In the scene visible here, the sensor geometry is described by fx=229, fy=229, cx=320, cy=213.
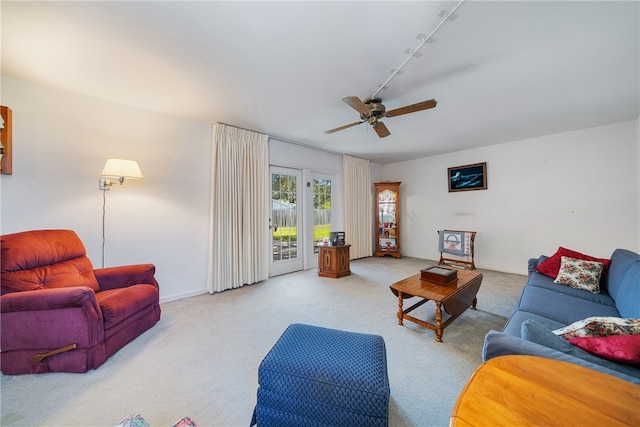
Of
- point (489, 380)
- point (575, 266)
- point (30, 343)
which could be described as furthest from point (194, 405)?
point (575, 266)

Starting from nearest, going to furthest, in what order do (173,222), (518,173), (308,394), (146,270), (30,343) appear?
(308,394)
(30,343)
(146,270)
(173,222)
(518,173)

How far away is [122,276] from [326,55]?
2.85 meters

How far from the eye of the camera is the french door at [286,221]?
13.7ft

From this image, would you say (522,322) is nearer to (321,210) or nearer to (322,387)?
(322,387)

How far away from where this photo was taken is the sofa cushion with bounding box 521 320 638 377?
0.92 metres

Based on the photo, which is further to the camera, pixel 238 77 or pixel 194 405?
pixel 238 77

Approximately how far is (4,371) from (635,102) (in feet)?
21.5

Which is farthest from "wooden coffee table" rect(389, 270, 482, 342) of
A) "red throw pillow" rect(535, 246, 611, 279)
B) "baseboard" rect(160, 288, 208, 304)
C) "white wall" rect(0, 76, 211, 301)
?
"white wall" rect(0, 76, 211, 301)

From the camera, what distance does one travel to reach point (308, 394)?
1.12 meters

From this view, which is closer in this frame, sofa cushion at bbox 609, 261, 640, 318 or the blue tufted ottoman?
the blue tufted ottoman

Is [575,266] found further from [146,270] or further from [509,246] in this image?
[146,270]

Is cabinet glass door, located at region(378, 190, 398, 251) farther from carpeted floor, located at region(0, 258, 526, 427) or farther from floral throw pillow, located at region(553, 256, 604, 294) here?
floral throw pillow, located at region(553, 256, 604, 294)

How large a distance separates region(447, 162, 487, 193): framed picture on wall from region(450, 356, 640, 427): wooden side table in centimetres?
470

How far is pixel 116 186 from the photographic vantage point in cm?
271
